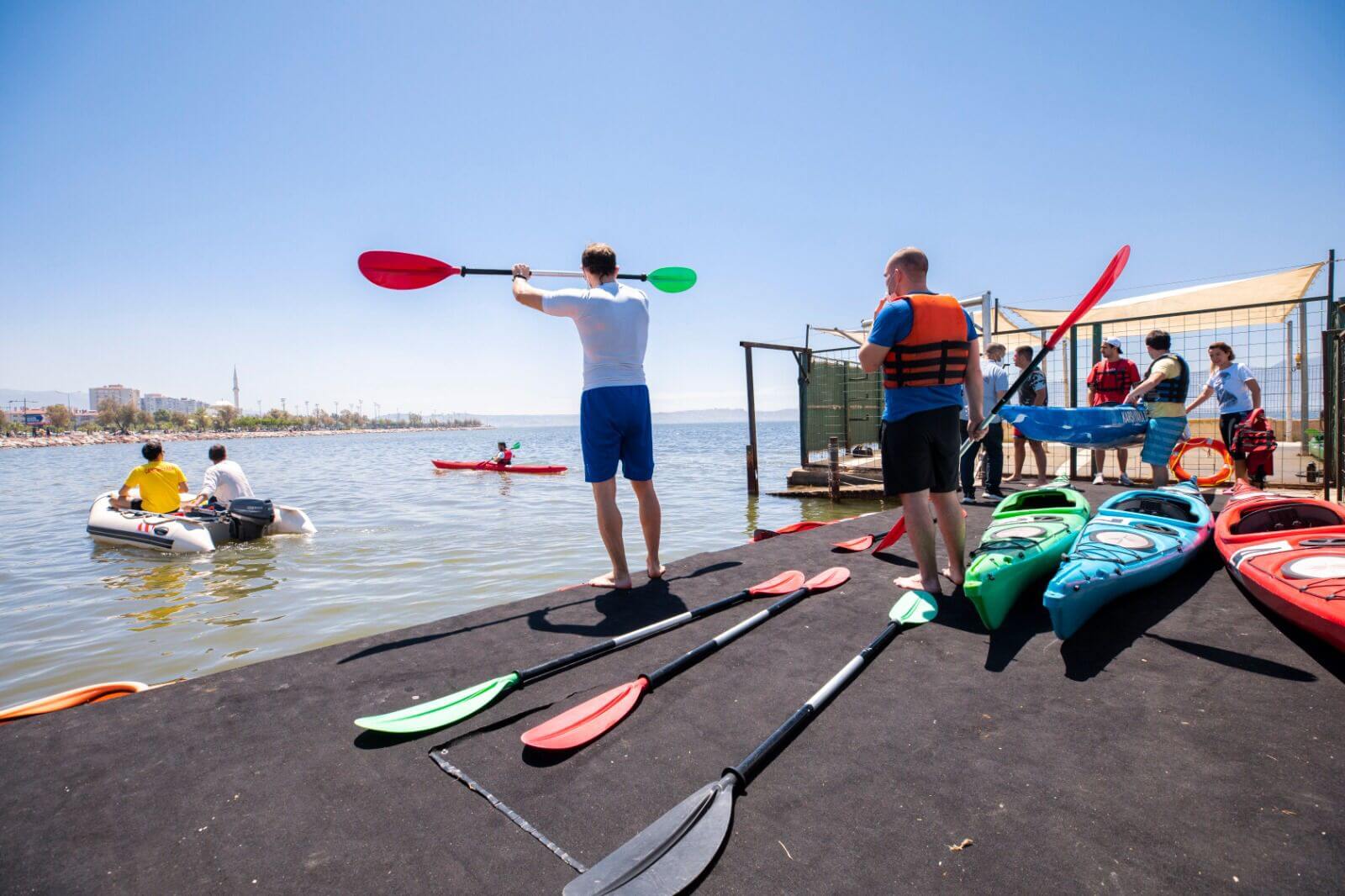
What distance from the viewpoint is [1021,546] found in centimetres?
330

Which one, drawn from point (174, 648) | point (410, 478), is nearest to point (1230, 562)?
point (174, 648)

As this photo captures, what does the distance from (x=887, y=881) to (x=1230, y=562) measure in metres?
3.13

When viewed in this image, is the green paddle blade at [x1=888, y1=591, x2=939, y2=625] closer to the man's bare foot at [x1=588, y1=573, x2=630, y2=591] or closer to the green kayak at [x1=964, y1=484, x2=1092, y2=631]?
the green kayak at [x1=964, y1=484, x2=1092, y2=631]

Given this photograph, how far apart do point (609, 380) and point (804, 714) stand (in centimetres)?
226

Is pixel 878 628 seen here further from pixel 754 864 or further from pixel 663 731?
pixel 754 864

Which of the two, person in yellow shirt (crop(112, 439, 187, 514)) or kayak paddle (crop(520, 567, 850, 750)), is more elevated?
person in yellow shirt (crop(112, 439, 187, 514))

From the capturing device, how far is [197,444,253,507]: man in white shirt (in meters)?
9.70

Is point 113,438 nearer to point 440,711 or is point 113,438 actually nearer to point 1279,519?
point 440,711

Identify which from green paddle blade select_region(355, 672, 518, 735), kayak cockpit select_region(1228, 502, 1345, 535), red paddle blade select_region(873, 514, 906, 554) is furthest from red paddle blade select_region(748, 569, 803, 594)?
kayak cockpit select_region(1228, 502, 1345, 535)

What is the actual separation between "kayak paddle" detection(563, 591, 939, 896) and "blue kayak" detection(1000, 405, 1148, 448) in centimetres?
582

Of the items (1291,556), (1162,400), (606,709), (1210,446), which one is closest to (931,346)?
(1291,556)

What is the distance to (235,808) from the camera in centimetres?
180

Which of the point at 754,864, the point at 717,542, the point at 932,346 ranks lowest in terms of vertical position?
the point at 717,542

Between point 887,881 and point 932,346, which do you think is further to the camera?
point 932,346
